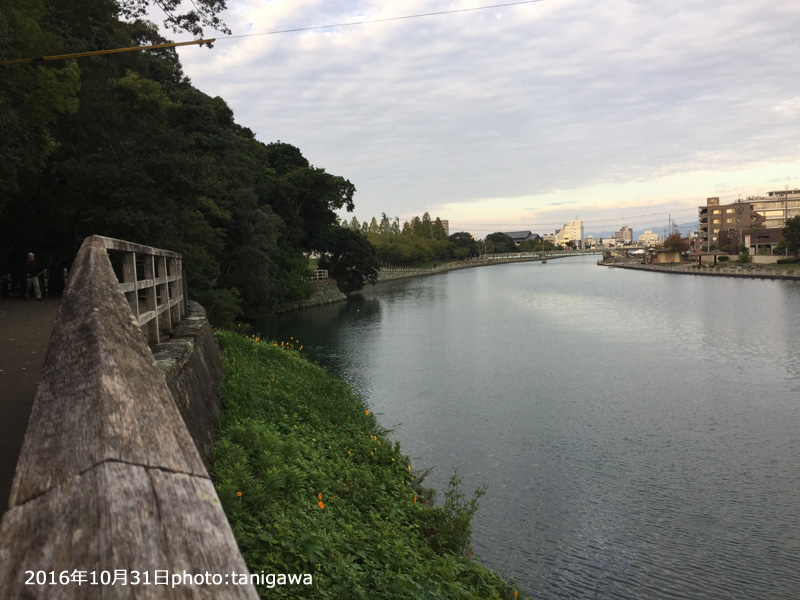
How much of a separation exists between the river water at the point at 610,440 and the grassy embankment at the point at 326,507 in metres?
1.57

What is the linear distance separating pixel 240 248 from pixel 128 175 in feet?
45.0

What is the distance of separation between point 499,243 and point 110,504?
609 ft

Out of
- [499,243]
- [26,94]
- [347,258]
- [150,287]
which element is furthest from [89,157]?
[499,243]

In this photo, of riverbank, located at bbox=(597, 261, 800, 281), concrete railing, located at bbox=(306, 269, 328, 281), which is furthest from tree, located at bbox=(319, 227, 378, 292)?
riverbank, located at bbox=(597, 261, 800, 281)

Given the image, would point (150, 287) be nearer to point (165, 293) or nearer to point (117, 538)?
point (165, 293)

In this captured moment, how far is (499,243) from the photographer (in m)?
183

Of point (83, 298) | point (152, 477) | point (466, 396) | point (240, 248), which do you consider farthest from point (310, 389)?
point (240, 248)

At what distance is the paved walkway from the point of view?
4.36 meters

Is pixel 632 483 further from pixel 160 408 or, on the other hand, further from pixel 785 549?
pixel 160 408

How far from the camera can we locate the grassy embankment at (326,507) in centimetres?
457

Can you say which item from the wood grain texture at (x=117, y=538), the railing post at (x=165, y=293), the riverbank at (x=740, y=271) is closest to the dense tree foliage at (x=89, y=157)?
the railing post at (x=165, y=293)

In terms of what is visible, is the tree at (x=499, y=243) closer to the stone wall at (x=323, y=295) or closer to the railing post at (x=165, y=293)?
the stone wall at (x=323, y=295)

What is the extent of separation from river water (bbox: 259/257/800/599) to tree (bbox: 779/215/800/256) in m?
48.8

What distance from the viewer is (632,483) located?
1093 cm
